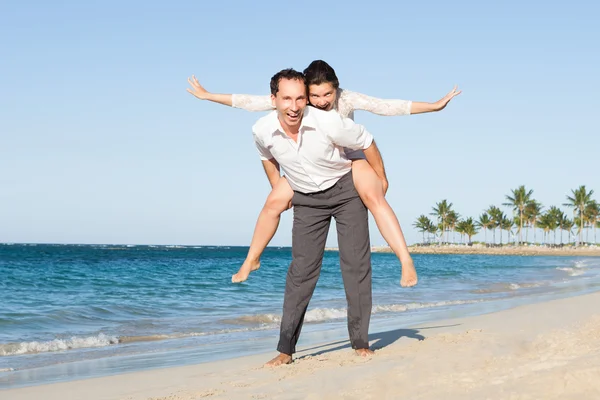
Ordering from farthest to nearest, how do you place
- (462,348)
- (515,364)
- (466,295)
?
(466,295) < (462,348) < (515,364)

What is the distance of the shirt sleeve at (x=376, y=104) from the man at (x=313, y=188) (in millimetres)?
171

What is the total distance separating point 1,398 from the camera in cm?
500

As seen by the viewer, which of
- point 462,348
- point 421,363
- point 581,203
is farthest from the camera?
point 581,203

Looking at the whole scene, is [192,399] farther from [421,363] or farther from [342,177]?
[342,177]

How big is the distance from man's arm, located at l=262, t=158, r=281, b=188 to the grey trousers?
20cm

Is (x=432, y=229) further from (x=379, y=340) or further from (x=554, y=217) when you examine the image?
(x=379, y=340)

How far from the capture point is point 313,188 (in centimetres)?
491

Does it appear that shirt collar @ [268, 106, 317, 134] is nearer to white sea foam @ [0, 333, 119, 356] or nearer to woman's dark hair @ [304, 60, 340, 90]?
woman's dark hair @ [304, 60, 340, 90]

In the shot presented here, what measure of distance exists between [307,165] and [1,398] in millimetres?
2913

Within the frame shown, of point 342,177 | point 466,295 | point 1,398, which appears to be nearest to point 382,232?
point 342,177

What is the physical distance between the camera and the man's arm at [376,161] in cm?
480

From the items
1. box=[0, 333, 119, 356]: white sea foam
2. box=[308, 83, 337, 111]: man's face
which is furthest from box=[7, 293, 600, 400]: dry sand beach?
box=[0, 333, 119, 356]: white sea foam

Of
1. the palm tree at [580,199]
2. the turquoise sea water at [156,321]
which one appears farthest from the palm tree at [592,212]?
the turquoise sea water at [156,321]

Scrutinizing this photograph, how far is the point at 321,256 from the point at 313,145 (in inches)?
41.7
